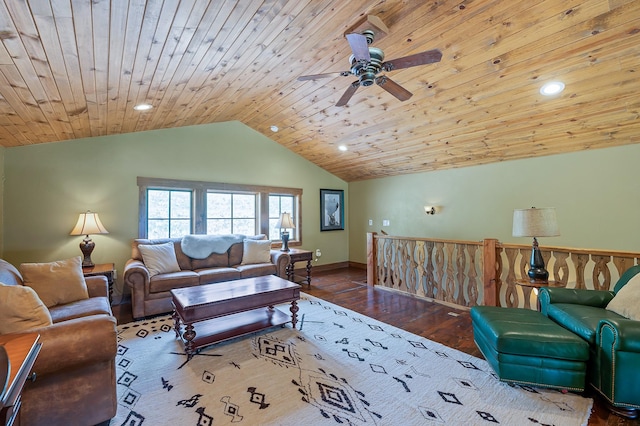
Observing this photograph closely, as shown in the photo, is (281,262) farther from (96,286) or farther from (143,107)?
(143,107)

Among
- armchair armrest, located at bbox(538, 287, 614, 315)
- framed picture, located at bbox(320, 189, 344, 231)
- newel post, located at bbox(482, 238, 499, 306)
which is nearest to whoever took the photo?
armchair armrest, located at bbox(538, 287, 614, 315)

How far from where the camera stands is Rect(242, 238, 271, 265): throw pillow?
468cm

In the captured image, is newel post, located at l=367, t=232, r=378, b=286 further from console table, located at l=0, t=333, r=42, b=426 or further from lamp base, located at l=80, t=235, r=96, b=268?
console table, located at l=0, t=333, r=42, b=426

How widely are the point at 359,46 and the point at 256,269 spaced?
3.46 m

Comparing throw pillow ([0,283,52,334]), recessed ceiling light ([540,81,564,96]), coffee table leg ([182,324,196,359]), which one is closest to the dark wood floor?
coffee table leg ([182,324,196,359])

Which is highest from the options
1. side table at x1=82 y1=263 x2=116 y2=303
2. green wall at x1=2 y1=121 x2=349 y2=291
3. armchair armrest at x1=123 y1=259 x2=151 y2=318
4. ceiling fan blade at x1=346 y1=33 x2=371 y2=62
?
ceiling fan blade at x1=346 y1=33 x2=371 y2=62

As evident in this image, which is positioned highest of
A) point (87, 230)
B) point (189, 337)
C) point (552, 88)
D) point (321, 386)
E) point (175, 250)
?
point (552, 88)

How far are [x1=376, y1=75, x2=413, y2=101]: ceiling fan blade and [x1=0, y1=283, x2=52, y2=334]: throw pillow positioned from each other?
289 cm

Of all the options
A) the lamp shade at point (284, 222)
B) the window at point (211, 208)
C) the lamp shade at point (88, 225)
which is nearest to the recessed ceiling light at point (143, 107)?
the window at point (211, 208)

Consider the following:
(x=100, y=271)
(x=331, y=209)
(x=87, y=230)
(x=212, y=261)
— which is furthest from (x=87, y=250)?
(x=331, y=209)

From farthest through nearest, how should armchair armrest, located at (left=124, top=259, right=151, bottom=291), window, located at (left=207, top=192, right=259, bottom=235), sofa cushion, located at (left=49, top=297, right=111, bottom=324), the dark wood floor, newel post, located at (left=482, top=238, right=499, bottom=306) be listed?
1. window, located at (left=207, top=192, right=259, bottom=235)
2. newel post, located at (left=482, top=238, right=499, bottom=306)
3. armchair armrest, located at (left=124, top=259, right=151, bottom=291)
4. the dark wood floor
5. sofa cushion, located at (left=49, top=297, right=111, bottom=324)

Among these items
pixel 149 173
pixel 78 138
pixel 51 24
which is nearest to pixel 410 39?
pixel 51 24

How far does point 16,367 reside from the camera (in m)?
1.10

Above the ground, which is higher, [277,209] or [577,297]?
[277,209]
